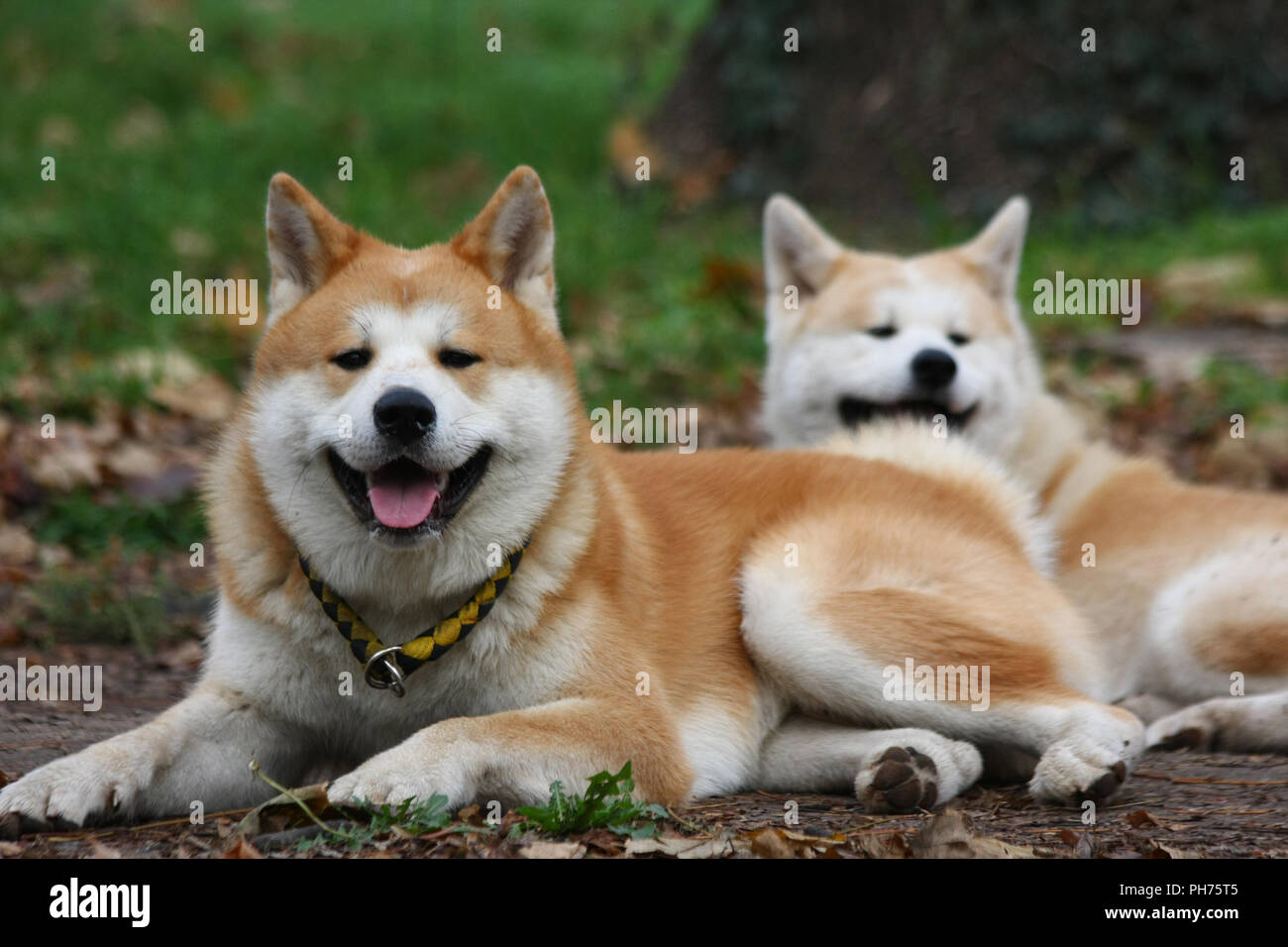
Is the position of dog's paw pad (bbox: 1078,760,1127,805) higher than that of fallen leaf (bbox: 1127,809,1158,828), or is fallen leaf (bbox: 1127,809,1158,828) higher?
dog's paw pad (bbox: 1078,760,1127,805)


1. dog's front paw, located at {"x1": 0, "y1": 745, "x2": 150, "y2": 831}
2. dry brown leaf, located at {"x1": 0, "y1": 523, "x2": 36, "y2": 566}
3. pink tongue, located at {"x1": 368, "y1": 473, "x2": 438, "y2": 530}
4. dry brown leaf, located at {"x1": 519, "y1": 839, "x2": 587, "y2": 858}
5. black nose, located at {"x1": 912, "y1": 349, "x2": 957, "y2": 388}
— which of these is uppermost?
black nose, located at {"x1": 912, "y1": 349, "x2": 957, "y2": 388}

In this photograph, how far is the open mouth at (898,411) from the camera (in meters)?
6.05

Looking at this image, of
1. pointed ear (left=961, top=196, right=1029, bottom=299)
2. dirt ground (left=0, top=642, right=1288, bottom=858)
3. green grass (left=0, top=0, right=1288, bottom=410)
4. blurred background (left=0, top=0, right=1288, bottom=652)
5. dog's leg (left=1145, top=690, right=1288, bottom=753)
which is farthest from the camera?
green grass (left=0, top=0, right=1288, bottom=410)

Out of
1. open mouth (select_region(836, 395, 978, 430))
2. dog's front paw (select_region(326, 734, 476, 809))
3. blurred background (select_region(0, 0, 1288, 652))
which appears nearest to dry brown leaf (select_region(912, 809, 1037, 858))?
dog's front paw (select_region(326, 734, 476, 809))

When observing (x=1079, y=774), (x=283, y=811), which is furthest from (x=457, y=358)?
(x=1079, y=774)

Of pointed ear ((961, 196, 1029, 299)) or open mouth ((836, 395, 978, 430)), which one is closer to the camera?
open mouth ((836, 395, 978, 430))

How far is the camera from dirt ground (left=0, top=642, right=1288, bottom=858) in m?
3.07

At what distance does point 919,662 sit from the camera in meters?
3.87

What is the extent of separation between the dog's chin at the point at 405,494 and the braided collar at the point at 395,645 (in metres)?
0.20

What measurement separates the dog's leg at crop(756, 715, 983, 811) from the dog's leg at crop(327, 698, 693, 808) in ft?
1.51

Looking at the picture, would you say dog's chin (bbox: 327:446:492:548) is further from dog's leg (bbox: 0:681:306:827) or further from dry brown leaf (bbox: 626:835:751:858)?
dry brown leaf (bbox: 626:835:751:858)

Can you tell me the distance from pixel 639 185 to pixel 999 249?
16.7ft

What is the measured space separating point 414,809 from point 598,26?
14549mm

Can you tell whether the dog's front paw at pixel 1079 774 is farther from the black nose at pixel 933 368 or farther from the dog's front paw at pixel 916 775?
the black nose at pixel 933 368
